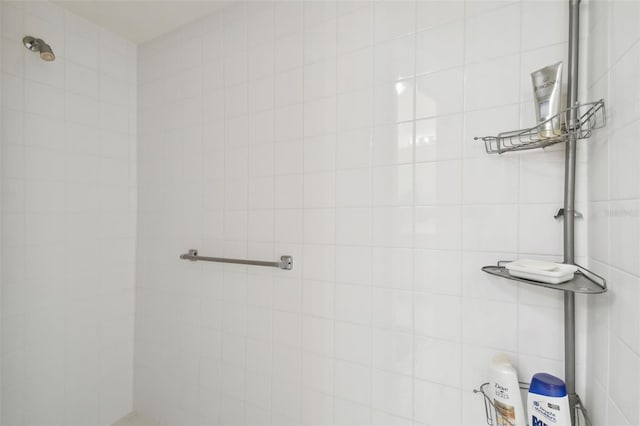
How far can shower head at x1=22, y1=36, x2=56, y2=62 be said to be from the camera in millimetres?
1340

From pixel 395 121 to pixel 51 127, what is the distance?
1.67m

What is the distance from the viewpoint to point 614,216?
2.10 feet

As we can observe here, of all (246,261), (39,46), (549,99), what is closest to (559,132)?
(549,99)

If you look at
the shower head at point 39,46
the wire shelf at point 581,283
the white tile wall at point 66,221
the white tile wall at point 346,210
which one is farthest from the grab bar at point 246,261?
the shower head at point 39,46

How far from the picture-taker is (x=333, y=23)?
121cm

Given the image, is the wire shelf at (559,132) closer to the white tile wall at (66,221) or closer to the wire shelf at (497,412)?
the wire shelf at (497,412)

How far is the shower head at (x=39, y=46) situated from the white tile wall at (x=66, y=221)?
0.10 meters

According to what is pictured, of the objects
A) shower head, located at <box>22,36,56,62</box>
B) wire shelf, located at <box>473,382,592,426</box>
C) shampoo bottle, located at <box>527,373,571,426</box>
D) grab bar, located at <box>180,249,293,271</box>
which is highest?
shower head, located at <box>22,36,56,62</box>

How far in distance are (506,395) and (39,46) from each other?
224 cm

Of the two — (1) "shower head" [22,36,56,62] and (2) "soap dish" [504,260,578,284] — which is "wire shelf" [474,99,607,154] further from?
(1) "shower head" [22,36,56,62]

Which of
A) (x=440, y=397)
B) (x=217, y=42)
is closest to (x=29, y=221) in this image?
(x=217, y=42)

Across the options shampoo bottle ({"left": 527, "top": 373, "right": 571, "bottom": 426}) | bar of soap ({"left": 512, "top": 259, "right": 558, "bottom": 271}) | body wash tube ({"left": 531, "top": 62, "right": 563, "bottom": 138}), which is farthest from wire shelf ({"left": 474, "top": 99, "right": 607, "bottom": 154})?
shampoo bottle ({"left": 527, "top": 373, "right": 571, "bottom": 426})

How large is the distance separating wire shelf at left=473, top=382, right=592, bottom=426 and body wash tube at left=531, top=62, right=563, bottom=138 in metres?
0.70

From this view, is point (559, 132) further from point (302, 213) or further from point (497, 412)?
point (302, 213)
